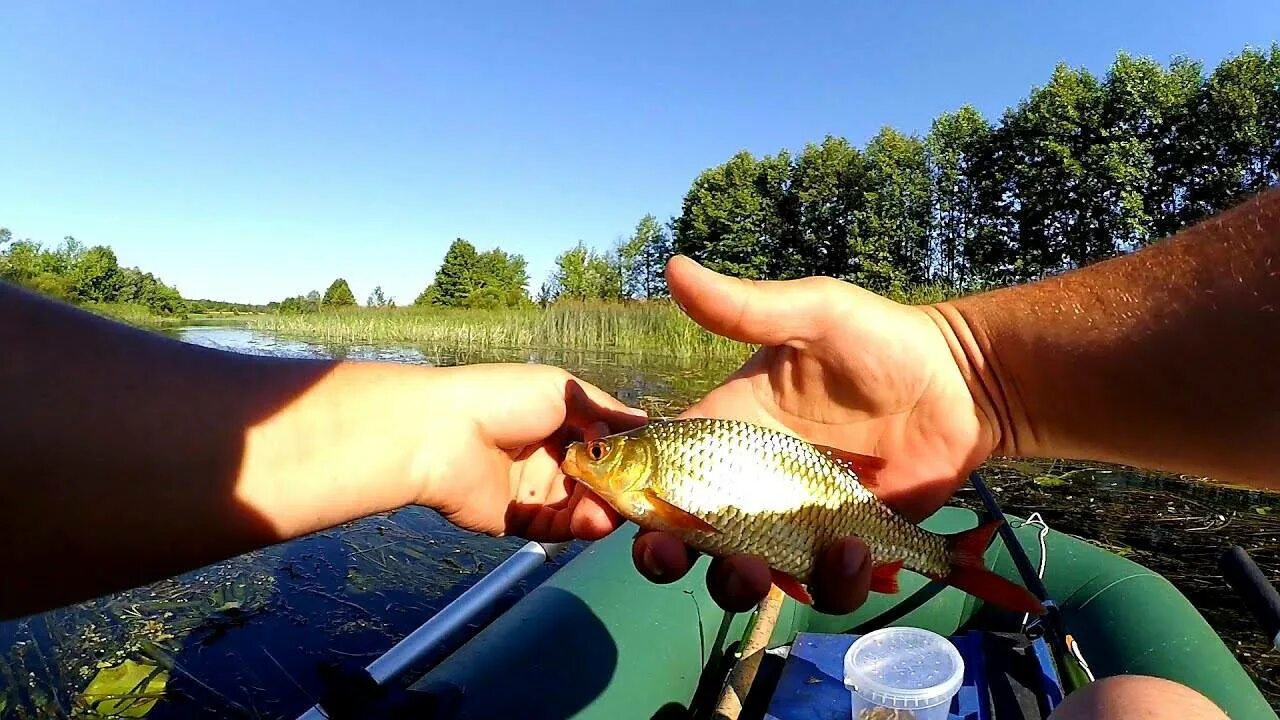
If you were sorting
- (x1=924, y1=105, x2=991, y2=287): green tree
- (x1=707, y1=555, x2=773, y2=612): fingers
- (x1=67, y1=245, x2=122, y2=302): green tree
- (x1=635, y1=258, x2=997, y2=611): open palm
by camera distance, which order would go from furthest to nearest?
(x1=67, y1=245, x2=122, y2=302): green tree < (x1=924, y1=105, x2=991, y2=287): green tree < (x1=635, y1=258, x2=997, y2=611): open palm < (x1=707, y1=555, x2=773, y2=612): fingers

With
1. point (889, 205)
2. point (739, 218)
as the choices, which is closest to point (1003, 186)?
point (889, 205)

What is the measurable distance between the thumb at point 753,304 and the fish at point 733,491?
13.1 inches

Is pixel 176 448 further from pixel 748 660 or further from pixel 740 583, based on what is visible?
pixel 748 660

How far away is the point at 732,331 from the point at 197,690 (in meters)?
3.69

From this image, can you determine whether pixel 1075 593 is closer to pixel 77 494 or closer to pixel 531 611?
pixel 531 611

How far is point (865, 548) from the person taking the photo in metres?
2.09

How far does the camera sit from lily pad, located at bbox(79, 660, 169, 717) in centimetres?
387

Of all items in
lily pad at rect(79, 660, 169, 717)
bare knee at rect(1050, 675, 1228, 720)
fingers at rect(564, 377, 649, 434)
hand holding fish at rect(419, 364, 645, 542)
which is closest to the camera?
bare knee at rect(1050, 675, 1228, 720)

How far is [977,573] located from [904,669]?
0.76 m

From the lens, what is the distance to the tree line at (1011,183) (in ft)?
114

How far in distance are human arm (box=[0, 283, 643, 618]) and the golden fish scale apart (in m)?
0.62

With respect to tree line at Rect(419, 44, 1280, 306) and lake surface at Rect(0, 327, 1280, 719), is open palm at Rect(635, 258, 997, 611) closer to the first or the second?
lake surface at Rect(0, 327, 1280, 719)

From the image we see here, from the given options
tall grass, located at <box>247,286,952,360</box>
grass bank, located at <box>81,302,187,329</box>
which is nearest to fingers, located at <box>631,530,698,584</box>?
grass bank, located at <box>81,302,187,329</box>

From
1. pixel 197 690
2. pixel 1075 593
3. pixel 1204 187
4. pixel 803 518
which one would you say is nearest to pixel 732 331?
pixel 803 518
